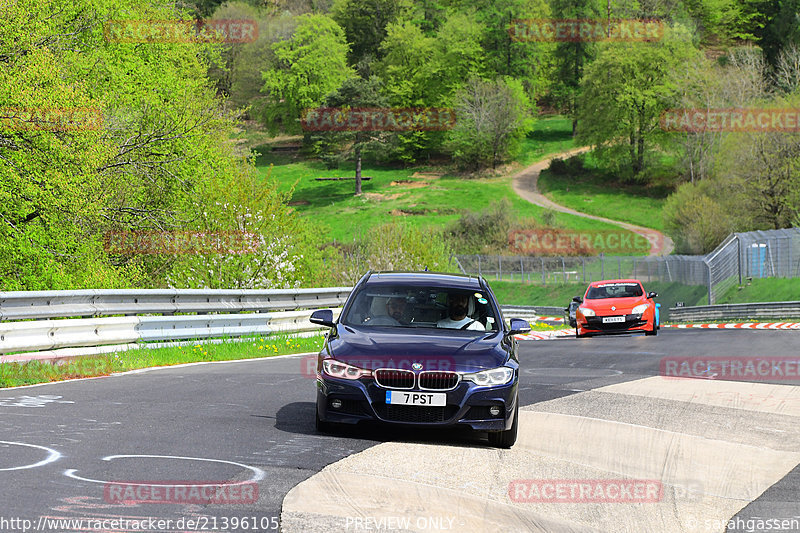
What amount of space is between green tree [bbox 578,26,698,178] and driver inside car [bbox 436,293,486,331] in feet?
326

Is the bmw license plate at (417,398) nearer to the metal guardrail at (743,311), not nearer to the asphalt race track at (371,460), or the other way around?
the asphalt race track at (371,460)

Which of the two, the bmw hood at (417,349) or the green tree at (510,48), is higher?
the green tree at (510,48)

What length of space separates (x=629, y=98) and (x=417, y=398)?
103 metres

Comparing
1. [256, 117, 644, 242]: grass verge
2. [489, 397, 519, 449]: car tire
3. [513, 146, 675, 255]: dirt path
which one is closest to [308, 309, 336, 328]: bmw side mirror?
[489, 397, 519, 449]: car tire

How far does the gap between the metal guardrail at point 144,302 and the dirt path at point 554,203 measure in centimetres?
5969

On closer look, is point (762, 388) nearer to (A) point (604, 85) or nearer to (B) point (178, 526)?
(B) point (178, 526)

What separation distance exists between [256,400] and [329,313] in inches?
81.2

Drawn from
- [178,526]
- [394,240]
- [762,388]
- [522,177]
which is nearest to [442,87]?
[522,177]

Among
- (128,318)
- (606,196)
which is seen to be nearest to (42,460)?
(128,318)

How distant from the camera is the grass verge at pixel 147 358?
42.9 ft

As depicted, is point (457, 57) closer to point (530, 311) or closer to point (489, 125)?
point (489, 125)

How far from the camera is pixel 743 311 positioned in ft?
123

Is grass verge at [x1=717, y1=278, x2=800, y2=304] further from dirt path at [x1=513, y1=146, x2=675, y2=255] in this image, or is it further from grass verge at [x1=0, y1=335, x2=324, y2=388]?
dirt path at [x1=513, y1=146, x2=675, y2=255]

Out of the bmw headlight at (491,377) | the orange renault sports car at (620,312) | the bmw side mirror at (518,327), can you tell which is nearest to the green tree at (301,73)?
the orange renault sports car at (620,312)
